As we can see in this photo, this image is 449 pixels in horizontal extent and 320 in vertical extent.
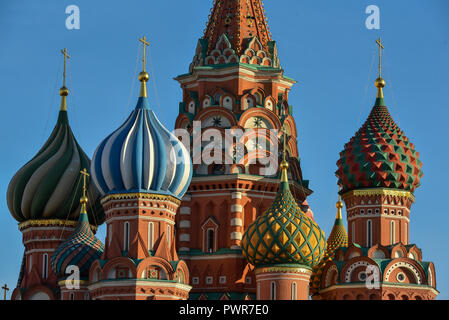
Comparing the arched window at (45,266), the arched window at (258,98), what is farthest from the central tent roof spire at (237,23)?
the arched window at (45,266)

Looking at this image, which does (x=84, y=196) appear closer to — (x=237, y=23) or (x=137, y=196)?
(x=137, y=196)

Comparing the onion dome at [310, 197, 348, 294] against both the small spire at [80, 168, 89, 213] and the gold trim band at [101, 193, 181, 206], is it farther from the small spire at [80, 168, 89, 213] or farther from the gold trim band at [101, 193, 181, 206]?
the small spire at [80, 168, 89, 213]

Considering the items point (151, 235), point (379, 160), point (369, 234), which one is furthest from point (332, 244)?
point (151, 235)

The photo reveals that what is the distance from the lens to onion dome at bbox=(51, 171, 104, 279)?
131 ft

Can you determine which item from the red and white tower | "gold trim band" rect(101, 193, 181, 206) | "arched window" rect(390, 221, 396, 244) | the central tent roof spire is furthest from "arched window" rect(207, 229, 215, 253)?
the central tent roof spire

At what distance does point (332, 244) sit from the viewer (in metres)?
43.0

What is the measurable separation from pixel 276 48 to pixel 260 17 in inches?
47.7

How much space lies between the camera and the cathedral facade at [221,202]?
38.5 m

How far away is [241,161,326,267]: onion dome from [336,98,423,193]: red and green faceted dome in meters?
2.00

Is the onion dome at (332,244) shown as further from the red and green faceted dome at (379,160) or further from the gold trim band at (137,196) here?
the gold trim band at (137,196)

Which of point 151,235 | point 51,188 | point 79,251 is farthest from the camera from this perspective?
point 51,188

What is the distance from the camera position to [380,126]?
40.4 meters

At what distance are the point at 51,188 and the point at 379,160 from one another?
1031 centimetres

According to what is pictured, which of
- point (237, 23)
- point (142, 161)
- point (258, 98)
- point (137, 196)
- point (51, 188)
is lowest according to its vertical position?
point (137, 196)
